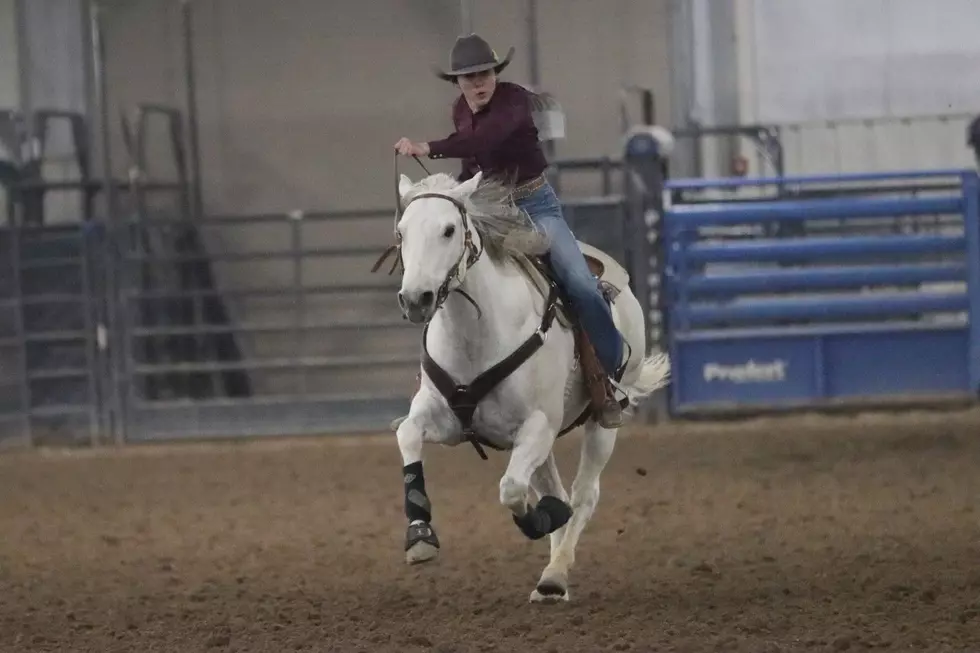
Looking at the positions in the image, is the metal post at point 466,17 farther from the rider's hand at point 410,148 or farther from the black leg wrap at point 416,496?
the black leg wrap at point 416,496

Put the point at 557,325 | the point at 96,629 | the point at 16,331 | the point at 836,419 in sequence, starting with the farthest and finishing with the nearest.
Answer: the point at 16,331
the point at 836,419
the point at 557,325
the point at 96,629

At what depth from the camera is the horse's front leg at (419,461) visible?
14.1 ft

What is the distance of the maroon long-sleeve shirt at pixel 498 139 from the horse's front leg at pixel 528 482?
819 mm

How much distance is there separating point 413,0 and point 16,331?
3919 millimetres

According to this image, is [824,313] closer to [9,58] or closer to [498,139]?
[498,139]

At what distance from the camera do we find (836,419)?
10.1 m

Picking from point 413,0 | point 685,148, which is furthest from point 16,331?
point 685,148

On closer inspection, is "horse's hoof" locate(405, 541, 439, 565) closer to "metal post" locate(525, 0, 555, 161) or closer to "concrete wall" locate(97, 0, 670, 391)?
"metal post" locate(525, 0, 555, 161)

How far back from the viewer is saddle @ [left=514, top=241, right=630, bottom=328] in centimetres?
480

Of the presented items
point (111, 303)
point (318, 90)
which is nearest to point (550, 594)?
point (111, 303)

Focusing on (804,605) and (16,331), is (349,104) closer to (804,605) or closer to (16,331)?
(16,331)

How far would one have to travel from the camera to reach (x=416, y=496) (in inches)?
174

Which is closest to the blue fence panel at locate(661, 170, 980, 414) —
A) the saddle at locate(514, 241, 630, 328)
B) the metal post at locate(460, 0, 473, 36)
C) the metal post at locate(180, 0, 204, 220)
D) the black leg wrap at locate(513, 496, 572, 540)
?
the metal post at locate(460, 0, 473, 36)

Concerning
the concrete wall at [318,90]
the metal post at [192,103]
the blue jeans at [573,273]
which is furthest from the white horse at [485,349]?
the metal post at [192,103]
